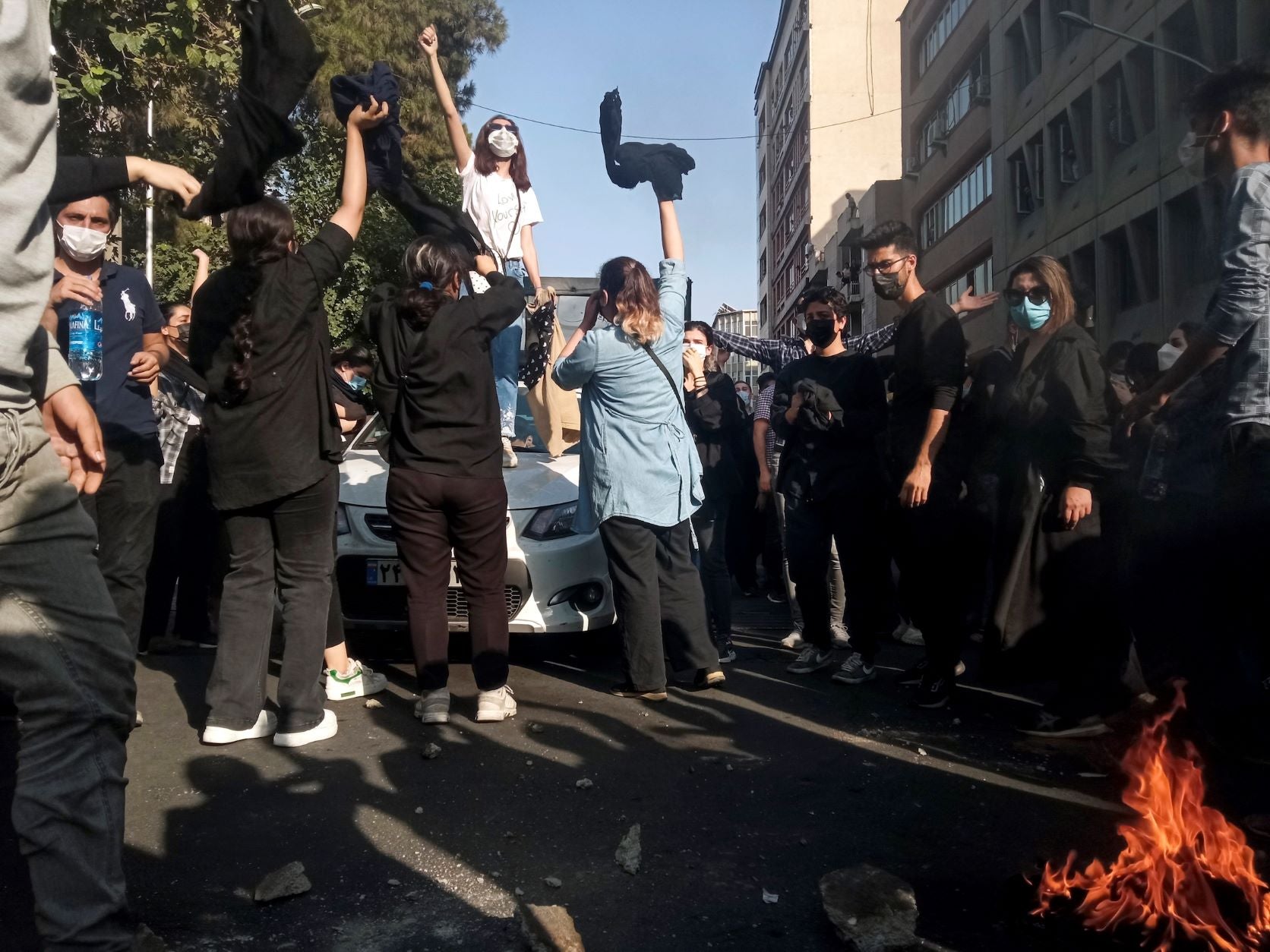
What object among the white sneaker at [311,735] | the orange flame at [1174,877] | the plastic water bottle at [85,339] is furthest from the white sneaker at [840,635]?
the plastic water bottle at [85,339]

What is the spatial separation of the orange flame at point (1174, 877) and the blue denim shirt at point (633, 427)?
2.85 meters

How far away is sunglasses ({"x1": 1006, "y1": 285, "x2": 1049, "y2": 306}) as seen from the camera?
5.13 meters

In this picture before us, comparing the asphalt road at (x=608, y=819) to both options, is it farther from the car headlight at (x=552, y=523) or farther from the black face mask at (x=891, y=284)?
the black face mask at (x=891, y=284)

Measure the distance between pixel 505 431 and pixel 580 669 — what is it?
1652mm

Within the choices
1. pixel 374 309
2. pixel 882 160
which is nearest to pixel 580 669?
pixel 374 309

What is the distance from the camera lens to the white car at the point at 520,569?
6.14 metres

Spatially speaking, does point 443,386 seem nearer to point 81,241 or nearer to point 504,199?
point 81,241

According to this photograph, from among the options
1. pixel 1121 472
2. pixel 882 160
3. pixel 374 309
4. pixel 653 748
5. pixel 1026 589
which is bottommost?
pixel 653 748

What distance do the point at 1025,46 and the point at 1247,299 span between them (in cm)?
3205

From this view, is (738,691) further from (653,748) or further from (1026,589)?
(1026,589)

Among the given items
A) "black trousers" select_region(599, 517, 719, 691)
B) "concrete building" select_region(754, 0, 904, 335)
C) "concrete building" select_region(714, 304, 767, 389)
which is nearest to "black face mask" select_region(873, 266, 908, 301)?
"black trousers" select_region(599, 517, 719, 691)

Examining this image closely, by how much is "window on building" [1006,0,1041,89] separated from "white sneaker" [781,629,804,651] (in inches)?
1100

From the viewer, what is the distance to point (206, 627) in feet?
22.8

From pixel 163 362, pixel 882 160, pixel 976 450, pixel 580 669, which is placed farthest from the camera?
pixel 882 160
